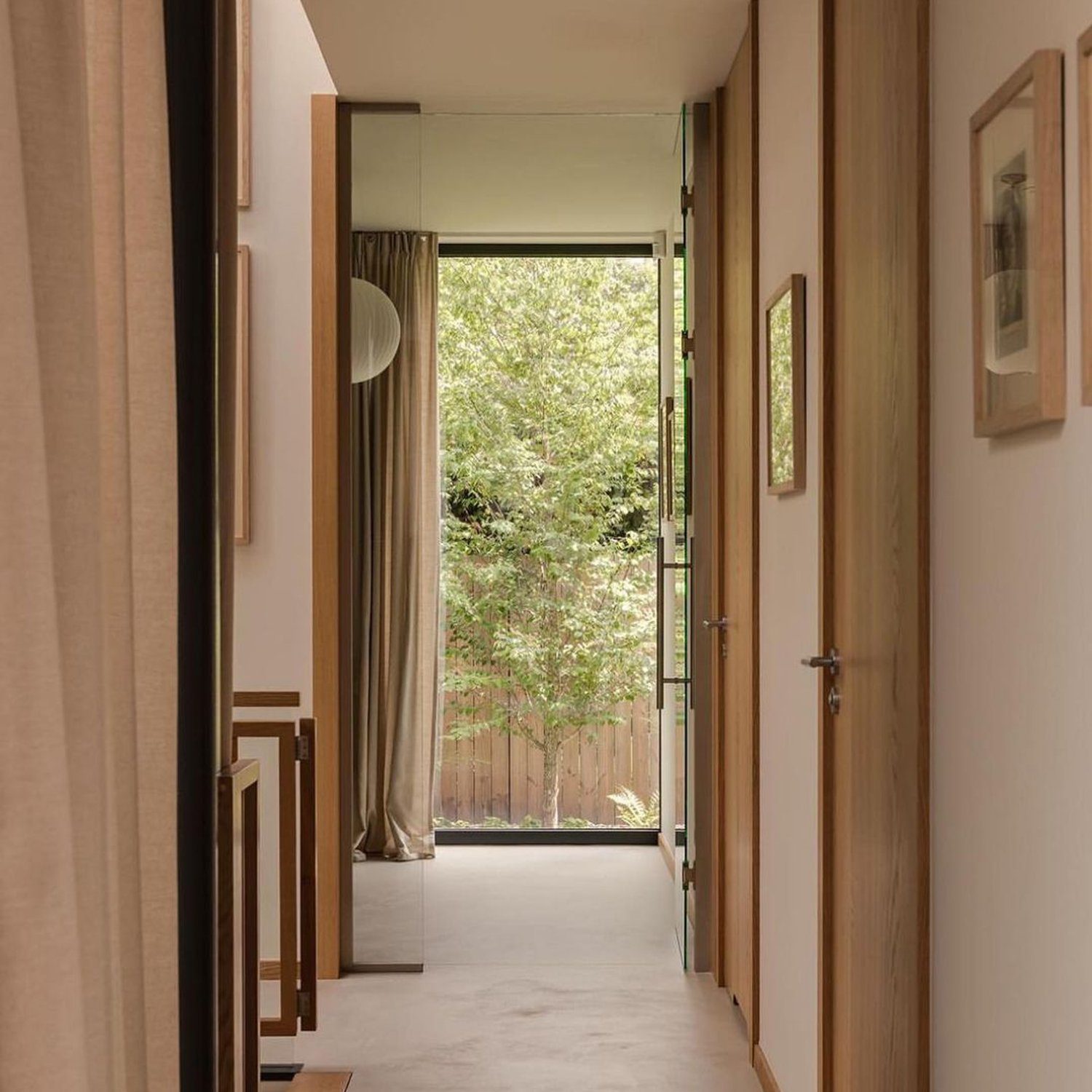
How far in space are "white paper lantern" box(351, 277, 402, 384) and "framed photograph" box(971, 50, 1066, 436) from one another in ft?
9.27

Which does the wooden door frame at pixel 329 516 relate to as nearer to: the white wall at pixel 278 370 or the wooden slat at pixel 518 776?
the white wall at pixel 278 370

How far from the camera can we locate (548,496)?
6.67m

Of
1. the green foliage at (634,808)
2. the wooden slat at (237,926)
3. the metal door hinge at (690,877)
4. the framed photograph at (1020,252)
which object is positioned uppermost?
the framed photograph at (1020,252)

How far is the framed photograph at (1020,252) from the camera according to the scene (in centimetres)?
143

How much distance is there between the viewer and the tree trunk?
6.54m

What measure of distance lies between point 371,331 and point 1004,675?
9.93ft

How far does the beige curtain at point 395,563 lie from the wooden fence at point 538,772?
6.80ft

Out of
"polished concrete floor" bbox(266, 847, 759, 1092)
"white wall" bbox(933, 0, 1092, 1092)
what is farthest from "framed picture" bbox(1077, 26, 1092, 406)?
"polished concrete floor" bbox(266, 847, 759, 1092)

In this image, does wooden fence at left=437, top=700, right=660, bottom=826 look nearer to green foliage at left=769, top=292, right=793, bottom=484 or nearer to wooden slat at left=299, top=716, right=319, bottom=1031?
wooden slat at left=299, top=716, right=319, bottom=1031

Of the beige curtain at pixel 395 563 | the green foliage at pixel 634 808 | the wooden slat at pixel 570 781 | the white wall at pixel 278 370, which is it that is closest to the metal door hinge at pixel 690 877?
the beige curtain at pixel 395 563

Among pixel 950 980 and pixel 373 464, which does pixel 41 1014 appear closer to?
pixel 950 980

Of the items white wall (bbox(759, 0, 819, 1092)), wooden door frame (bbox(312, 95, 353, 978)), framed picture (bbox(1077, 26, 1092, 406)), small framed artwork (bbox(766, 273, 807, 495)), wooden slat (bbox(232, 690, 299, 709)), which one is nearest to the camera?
framed picture (bbox(1077, 26, 1092, 406))

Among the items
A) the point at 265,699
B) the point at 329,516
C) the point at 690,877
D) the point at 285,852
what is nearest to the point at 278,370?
the point at 329,516

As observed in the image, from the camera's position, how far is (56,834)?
99 centimetres
